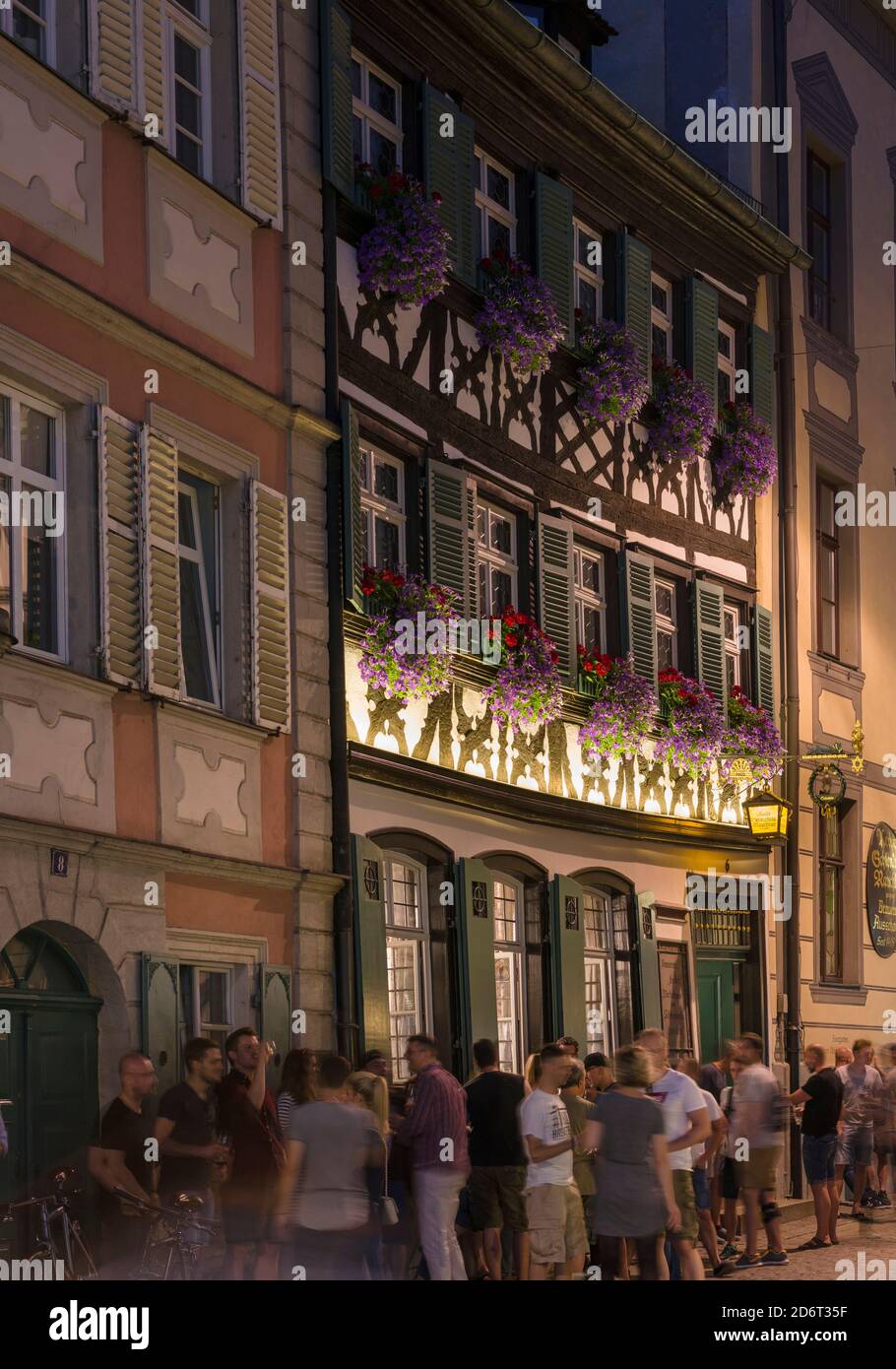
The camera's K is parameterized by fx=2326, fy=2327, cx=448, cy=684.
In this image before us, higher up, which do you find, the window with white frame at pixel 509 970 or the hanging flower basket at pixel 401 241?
the hanging flower basket at pixel 401 241

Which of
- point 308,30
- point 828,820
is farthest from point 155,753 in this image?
point 828,820

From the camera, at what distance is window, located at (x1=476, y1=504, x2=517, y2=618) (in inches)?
732

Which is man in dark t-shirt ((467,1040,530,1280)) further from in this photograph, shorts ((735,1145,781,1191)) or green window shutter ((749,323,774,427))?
green window shutter ((749,323,774,427))

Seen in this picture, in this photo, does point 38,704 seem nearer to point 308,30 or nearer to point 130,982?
point 130,982

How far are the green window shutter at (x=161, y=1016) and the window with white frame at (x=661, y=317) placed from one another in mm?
10832

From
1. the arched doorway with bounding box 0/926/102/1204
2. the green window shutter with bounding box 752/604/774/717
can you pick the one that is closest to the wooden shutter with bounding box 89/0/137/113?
the arched doorway with bounding box 0/926/102/1204

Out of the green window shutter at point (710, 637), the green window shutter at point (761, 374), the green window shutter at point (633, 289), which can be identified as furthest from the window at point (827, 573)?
the green window shutter at point (633, 289)

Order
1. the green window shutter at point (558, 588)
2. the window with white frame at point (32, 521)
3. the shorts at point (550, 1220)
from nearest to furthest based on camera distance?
the window with white frame at point (32, 521) < the shorts at point (550, 1220) < the green window shutter at point (558, 588)

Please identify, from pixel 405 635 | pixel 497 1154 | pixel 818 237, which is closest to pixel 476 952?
pixel 405 635

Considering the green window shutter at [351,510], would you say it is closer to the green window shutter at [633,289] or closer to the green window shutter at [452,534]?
the green window shutter at [452,534]

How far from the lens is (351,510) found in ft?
51.4

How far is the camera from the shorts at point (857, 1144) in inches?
767

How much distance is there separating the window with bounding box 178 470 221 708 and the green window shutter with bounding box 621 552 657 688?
23.2 feet

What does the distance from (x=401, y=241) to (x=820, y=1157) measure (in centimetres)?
774
